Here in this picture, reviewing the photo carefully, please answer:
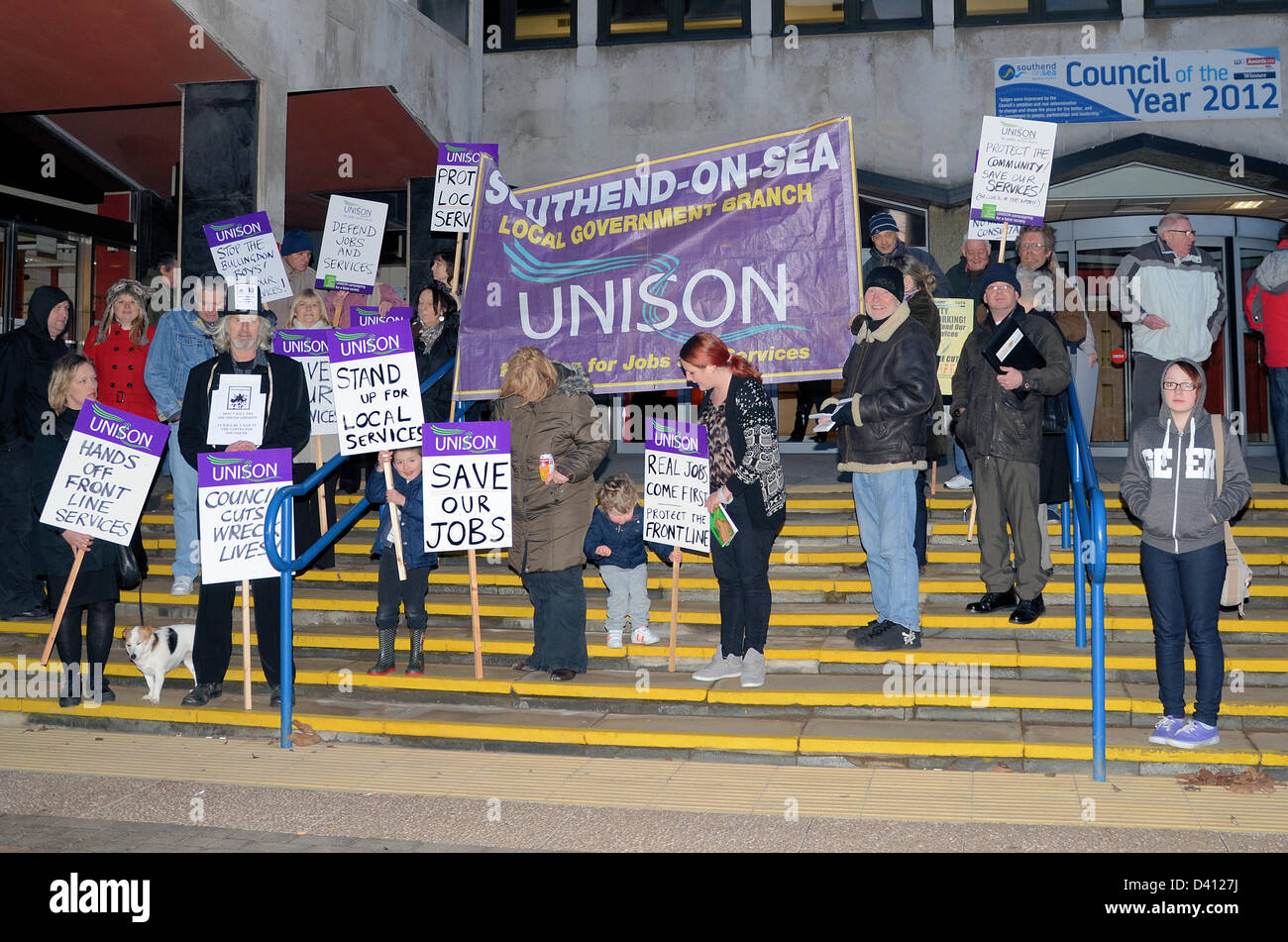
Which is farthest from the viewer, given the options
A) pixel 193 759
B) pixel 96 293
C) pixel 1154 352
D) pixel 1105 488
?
pixel 96 293

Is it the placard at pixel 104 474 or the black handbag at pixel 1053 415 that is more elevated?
the black handbag at pixel 1053 415

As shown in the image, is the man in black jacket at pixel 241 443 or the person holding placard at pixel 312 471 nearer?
the man in black jacket at pixel 241 443

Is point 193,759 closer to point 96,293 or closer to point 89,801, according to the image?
point 89,801

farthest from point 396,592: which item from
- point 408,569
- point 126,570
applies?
point 126,570

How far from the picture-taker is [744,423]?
744 centimetres

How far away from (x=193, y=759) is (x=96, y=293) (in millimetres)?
11104

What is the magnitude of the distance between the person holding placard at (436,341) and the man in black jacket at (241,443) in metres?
2.03

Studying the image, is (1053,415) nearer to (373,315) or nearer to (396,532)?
(396,532)

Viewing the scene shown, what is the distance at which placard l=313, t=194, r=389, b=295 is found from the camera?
39.1ft

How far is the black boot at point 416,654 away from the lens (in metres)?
8.04

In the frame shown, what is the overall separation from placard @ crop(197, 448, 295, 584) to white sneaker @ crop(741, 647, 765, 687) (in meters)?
2.88

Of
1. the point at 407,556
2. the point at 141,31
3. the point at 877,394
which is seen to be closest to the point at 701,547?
the point at 877,394

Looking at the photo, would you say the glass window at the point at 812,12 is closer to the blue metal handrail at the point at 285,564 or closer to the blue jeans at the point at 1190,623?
the blue metal handrail at the point at 285,564

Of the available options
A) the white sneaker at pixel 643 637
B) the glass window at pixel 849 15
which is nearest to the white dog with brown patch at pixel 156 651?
the white sneaker at pixel 643 637
